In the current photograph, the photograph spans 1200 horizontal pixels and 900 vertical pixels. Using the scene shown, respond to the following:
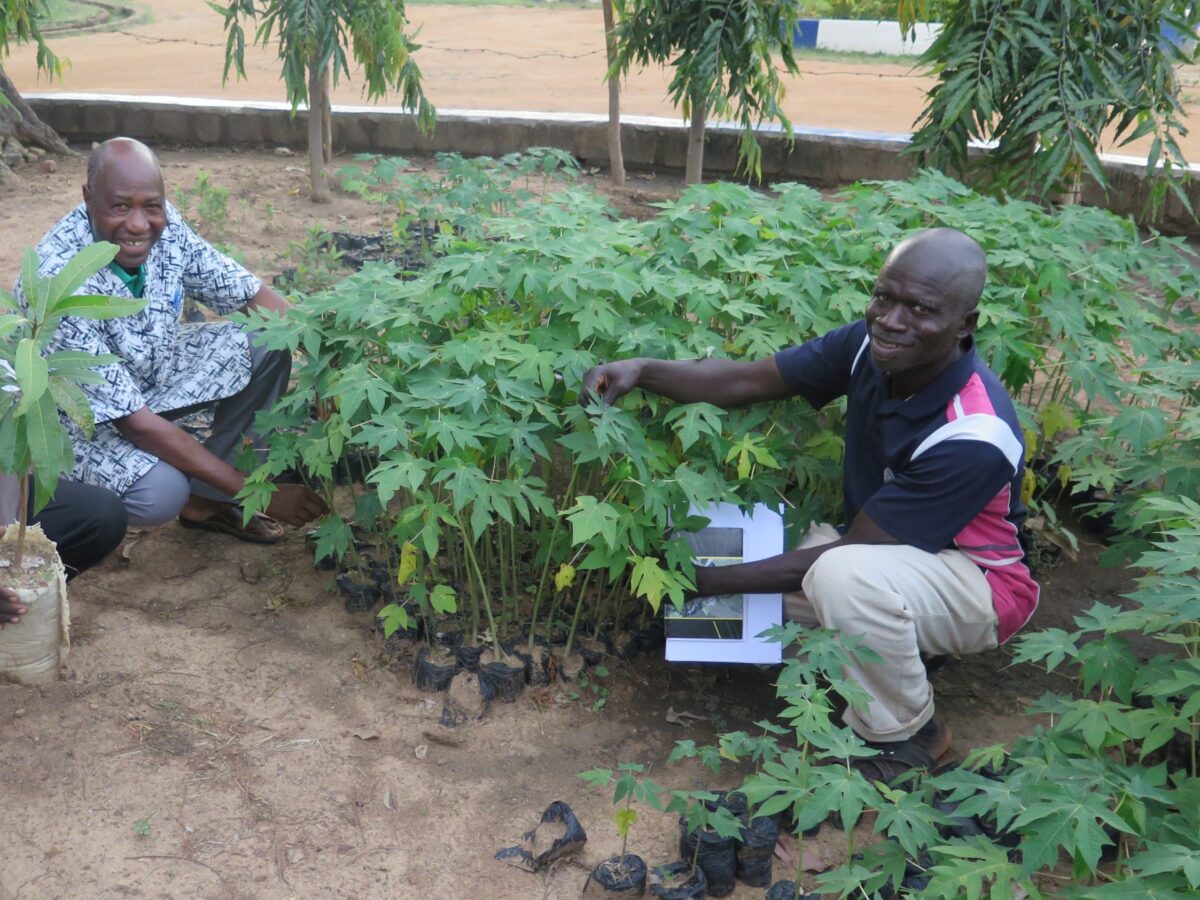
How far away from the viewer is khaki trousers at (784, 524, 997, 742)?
9.70ft

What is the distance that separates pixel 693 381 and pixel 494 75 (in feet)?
37.2

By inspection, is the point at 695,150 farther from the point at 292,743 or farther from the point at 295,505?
the point at 292,743

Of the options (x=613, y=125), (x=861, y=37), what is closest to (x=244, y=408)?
(x=613, y=125)

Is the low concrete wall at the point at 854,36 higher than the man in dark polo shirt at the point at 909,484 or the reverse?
higher

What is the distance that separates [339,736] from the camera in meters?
3.21

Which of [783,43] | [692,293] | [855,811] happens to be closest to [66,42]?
[783,43]

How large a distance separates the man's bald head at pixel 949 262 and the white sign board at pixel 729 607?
79 cm

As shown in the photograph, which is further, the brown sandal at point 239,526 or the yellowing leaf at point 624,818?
the brown sandal at point 239,526

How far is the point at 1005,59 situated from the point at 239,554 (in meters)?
4.07

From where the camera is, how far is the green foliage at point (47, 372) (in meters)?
2.70

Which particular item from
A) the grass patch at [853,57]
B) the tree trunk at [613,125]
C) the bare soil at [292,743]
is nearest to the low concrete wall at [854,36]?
the grass patch at [853,57]

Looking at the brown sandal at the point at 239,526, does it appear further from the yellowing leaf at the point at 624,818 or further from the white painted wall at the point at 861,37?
the white painted wall at the point at 861,37

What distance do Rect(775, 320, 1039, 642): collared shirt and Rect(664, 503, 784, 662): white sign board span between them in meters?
0.28

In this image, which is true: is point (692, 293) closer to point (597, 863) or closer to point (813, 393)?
point (813, 393)
